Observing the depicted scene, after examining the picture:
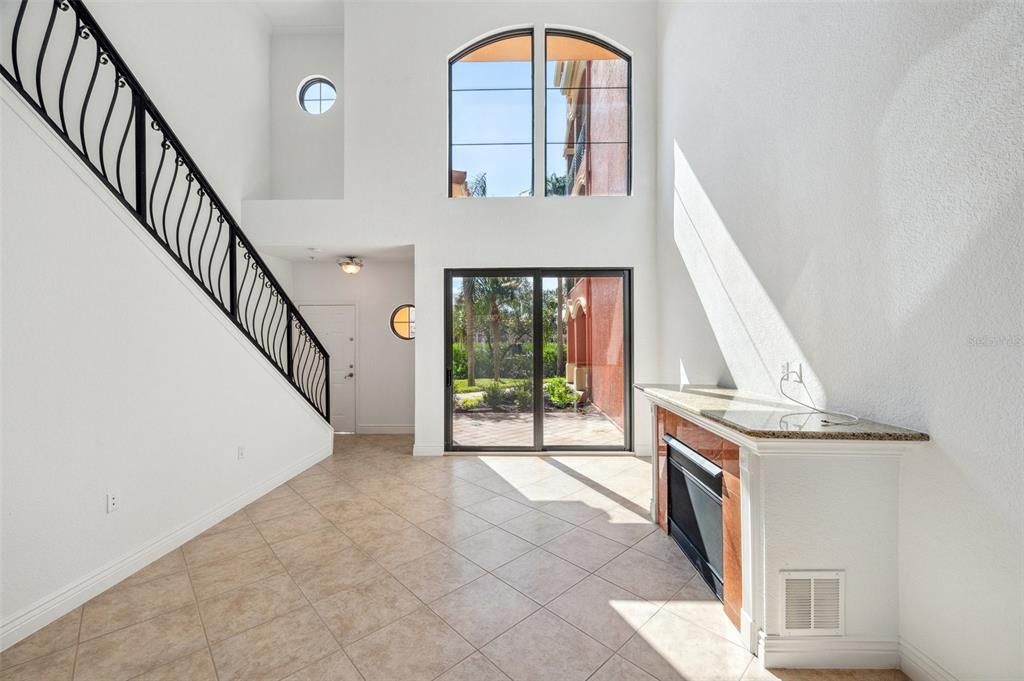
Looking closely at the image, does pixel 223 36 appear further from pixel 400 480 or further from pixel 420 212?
pixel 400 480

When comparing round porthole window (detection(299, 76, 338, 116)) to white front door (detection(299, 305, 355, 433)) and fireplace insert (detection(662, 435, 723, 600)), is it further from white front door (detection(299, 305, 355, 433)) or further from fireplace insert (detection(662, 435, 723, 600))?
fireplace insert (detection(662, 435, 723, 600))

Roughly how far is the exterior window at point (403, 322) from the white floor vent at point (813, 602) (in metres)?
5.29

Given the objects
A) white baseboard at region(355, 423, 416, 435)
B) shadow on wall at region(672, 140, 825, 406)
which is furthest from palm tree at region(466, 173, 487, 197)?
white baseboard at region(355, 423, 416, 435)

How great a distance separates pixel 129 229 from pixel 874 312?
415cm

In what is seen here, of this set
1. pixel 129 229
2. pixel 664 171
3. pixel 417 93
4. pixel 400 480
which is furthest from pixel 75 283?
pixel 664 171

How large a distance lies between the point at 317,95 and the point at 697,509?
6982 millimetres

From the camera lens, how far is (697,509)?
253cm

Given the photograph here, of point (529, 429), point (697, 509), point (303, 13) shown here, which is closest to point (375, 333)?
point (529, 429)

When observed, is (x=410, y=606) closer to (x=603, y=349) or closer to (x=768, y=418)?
(x=768, y=418)

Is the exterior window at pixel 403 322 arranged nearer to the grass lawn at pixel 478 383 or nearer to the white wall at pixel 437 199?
the white wall at pixel 437 199

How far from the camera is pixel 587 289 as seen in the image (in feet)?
16.5

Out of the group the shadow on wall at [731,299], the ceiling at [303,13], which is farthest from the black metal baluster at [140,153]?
the shadow on wall at [731,299]

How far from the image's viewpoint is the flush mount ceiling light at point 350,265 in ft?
18.5

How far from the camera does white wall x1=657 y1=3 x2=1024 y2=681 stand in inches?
54.1
